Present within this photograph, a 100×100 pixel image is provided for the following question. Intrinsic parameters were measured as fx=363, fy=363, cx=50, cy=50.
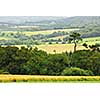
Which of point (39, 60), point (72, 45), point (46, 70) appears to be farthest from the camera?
point (72, 45)

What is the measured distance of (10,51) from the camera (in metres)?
36.3
